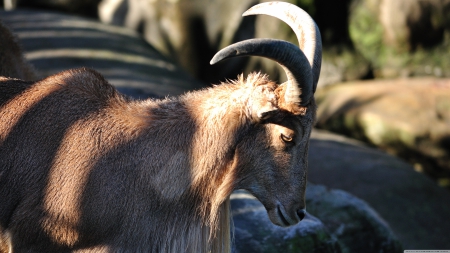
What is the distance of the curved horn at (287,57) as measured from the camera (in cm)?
368

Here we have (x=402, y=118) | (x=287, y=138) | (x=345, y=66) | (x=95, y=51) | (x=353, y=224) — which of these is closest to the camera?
(x=287, y=138)

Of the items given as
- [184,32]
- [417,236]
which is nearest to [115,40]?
[184,32]

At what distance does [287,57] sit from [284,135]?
1.80 ft

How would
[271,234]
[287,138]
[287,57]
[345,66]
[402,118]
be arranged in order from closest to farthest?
1. [287,57]
2. [287,138]
3. [271,234]
4. [402,118]
5. [345,66]

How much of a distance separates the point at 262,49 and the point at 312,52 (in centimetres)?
63

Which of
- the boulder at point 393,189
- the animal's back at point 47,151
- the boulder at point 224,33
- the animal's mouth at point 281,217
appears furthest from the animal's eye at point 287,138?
the boulder at point 224,33

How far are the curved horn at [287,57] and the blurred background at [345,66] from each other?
4209 mm

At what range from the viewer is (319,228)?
571 cm

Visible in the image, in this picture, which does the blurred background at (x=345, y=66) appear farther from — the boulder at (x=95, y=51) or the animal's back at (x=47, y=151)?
the animal's back at (x=47, y=151)

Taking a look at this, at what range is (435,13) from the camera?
12.9m

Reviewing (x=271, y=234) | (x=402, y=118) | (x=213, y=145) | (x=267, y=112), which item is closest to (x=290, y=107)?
(x=267, y=112)

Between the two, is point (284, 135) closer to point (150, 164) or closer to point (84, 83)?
point (150, 164)

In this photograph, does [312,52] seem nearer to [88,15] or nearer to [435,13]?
[435,13]

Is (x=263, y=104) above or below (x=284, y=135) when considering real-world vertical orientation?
above
